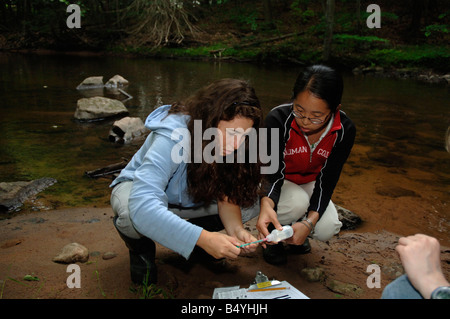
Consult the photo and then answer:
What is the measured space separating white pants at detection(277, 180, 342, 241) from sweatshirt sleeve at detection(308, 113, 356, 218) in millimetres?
55

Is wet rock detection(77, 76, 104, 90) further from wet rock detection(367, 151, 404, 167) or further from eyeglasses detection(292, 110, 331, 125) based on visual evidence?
eyeglasses detection(292, 110, 331, 125)

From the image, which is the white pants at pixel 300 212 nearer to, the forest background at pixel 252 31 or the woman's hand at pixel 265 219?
the woman's hand at pixel 265 219

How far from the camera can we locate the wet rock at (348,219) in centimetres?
253

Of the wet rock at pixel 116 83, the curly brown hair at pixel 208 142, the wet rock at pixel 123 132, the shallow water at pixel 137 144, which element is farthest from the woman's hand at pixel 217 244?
the wet rock at pixel 116 83

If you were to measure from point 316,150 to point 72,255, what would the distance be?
4.73 ft

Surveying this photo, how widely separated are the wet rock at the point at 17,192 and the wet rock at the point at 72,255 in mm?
984

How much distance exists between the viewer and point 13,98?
6.39 meters

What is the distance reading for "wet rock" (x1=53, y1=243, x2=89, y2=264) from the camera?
73.0 inches

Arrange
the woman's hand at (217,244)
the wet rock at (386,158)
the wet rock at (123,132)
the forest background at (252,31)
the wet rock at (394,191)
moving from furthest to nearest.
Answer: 1. the forest background at (252,31)
2. the wet rock at (123,132)
3. the wet rock at (386,158)
4. the wet rock at (394,191)
5. the woman's hand at (217,244)

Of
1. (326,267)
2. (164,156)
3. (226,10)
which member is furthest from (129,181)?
(226,10)

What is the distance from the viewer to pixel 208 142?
1.55 meters

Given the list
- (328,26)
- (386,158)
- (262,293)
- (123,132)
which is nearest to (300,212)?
(262,293)

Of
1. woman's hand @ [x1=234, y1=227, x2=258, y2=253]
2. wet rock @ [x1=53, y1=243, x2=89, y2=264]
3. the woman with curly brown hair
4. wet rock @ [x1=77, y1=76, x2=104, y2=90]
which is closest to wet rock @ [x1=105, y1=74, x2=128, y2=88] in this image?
wet rock @ [x1=77, y1=76, x2=104, y2=90]
